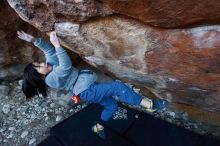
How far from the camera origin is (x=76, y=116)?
3355mm

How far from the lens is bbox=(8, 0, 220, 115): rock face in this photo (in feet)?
7.00

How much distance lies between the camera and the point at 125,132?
10.2ft

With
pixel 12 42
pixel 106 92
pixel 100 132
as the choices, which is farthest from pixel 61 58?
pixel 12 42

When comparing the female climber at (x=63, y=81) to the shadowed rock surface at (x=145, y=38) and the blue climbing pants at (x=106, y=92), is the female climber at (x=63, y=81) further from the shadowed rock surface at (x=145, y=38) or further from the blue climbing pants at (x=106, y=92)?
the shadowed rock surface at (x=145, y=38)

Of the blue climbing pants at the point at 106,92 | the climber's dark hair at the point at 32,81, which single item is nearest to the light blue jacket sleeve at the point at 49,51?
the climber's dark hair at the point at 32,81

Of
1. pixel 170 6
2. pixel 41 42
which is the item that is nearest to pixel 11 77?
pixel 41 42

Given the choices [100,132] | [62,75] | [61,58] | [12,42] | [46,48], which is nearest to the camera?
[61,58]

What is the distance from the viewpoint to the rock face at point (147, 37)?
213 cm

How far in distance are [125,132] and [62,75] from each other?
1.01 metres

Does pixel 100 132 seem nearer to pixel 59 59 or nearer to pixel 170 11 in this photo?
pixel 59 59

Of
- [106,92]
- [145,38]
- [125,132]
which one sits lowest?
[125,132]

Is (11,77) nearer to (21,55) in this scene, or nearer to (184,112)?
(21,55)

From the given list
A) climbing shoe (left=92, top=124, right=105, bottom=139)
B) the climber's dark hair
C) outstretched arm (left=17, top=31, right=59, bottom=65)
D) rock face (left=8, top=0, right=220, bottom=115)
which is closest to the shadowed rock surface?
rock face (left=8, top=0, right=220, bottom=115)

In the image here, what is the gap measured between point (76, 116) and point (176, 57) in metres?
1.34
